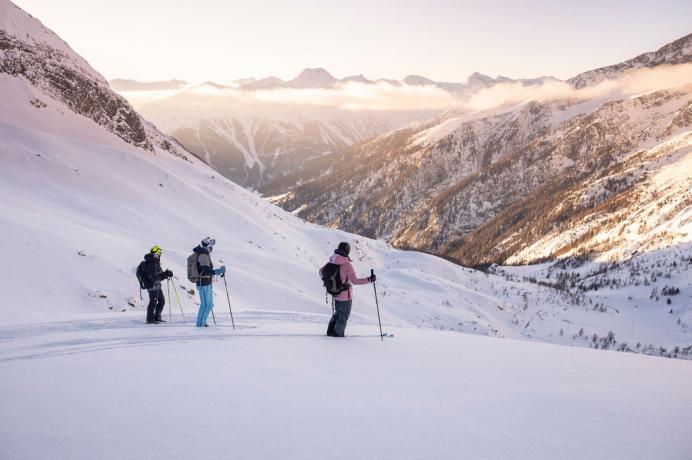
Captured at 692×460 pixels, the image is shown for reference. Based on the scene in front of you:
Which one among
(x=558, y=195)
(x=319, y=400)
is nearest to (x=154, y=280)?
(x=319, y=400)

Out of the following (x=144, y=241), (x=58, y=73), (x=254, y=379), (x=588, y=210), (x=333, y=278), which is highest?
(x=58, y=73)

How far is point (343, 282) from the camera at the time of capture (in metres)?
8.85

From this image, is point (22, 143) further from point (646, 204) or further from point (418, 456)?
point (646, 204)

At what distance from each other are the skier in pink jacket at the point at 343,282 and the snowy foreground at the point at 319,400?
643mm

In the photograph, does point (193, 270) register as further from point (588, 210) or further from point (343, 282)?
point (588, 210)

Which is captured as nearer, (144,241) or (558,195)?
(144,241)

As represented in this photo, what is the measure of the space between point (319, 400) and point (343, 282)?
3792 millimetres

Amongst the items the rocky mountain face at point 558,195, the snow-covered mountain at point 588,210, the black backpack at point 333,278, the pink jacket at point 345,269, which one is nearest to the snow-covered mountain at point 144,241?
the black backpack at point 333,278

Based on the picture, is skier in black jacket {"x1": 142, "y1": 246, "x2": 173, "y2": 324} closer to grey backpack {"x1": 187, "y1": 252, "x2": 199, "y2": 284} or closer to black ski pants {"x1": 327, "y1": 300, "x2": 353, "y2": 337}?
grey backpack {"x1": 187, "y1": 252, "x2": 199, "y2": 284}

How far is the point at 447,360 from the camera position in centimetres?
775

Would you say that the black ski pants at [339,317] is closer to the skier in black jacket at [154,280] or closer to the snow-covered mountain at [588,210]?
the skier in black jacket at [154,280]

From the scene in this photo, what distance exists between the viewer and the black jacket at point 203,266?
33.2 feet

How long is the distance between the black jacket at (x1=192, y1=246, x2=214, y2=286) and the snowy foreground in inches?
72.8

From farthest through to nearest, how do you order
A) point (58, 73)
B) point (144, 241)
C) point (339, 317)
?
point (58, 73)
point (144, 241)
point (339, 317)
